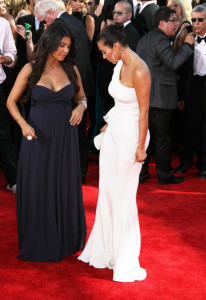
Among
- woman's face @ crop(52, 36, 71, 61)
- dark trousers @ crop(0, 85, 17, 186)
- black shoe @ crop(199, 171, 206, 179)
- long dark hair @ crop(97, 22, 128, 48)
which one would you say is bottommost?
black shoe @ crop(199, 171, 206, 179)

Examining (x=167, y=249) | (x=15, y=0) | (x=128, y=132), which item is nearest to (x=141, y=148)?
(x=128, y=132)

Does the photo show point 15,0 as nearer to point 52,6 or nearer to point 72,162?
point 52,6

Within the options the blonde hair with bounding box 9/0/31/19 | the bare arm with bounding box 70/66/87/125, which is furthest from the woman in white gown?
the blonde hair with bounding box 9/0/31/19

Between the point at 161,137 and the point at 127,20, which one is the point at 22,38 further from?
the point at 161,137

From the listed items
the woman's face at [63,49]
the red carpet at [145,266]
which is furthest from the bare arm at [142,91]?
the red carpet at [145,266]

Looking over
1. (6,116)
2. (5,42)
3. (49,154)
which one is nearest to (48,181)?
(49,154)

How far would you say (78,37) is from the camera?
526cm

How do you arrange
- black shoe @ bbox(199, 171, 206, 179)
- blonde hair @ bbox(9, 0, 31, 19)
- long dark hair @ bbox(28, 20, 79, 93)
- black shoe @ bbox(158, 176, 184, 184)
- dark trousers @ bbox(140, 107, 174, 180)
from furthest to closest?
blonde hair @ bbox(9, 0, 31, 19) → black shoe @ bbox(199, 171, 206, 179) → black shoe @ bbox(158, 176, 184, 184) → dark trousers @ bbox(140, 107, 174, 180) → long dark hair @ bbox(28, 20, 79, 93)

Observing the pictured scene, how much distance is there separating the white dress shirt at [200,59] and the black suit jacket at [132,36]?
2.32 feet

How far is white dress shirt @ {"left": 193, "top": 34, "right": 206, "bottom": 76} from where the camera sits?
5680mm

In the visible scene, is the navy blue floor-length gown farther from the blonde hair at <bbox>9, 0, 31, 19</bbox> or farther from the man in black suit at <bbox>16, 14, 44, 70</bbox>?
the blonde hair at <bbox>9, 0, 31, 19</bbox>

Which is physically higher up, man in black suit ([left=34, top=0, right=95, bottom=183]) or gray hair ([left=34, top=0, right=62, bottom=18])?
gray hair ([left=34, top=0, right=62, bottom=18])

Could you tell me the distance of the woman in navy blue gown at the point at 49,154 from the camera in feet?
11.4

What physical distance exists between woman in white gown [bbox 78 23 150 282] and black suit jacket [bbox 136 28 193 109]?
2.00m
